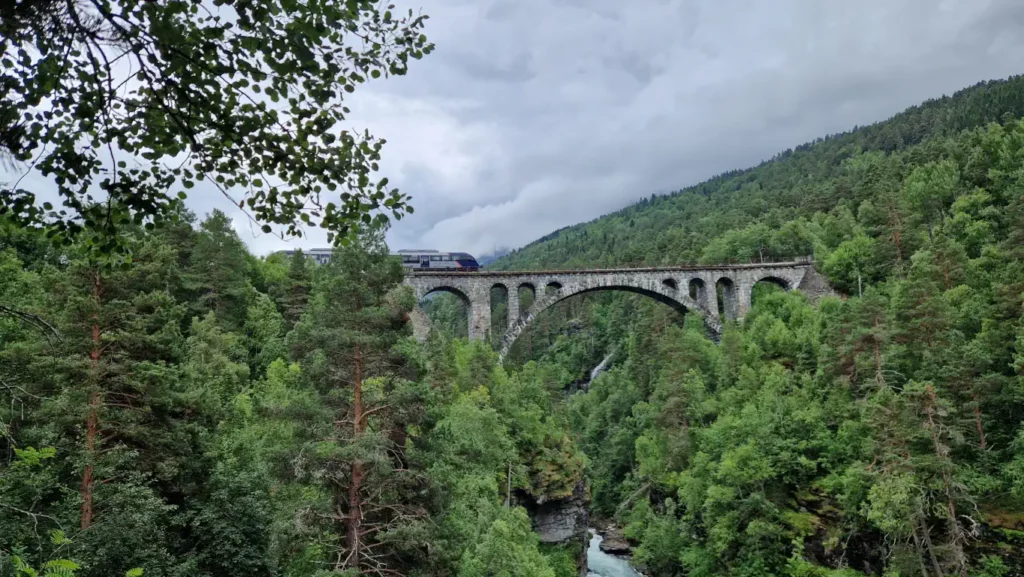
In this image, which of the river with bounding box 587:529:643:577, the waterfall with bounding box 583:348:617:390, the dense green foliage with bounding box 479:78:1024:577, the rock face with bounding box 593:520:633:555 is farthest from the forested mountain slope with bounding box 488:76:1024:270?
the river with bounding box 587:529:643:577

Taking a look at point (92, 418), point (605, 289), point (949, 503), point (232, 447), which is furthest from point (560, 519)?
point (92, 418)

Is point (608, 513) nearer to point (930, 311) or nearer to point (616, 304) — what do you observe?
point (930, 311)

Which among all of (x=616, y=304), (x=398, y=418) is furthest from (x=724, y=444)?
(x=616, y=304)

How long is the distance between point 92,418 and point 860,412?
26619 millimetres

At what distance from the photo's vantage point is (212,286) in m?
28.6

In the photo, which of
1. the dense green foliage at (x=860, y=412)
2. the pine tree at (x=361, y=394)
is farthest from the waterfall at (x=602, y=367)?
the pine tree at (x=361, y=394)

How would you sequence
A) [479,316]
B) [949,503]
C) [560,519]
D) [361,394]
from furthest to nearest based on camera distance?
[479,316]
[560,519]
[949,503]
[361,394]

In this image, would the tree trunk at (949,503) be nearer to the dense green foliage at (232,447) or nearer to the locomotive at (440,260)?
the dense green foliage at (232,447)

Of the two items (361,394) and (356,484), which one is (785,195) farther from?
(356,484)

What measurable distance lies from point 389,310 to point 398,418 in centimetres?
239

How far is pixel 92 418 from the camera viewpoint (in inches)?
486

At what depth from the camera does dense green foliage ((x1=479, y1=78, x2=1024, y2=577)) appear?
798 inches

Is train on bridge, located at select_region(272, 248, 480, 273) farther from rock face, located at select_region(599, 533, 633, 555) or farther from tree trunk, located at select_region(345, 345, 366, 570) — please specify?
tree trunk, located at select_region(345, 345, 366, 570)

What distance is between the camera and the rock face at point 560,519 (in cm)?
3150
